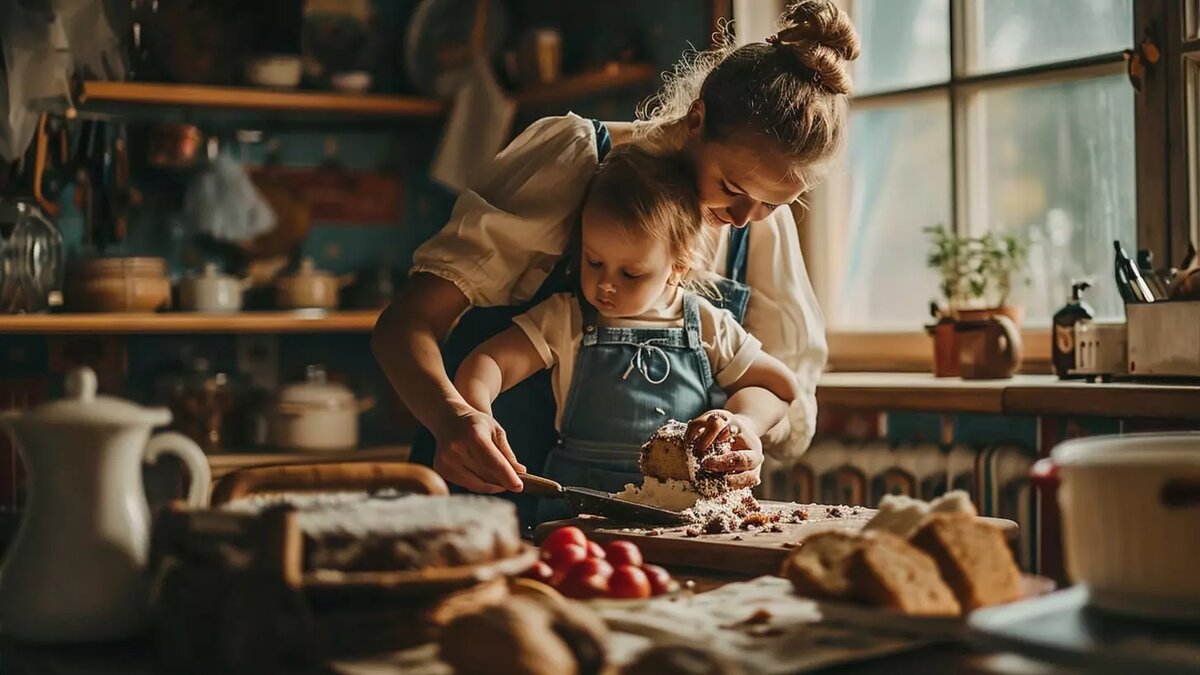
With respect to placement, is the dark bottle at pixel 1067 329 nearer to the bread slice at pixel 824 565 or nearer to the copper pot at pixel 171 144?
the bread slice at pixel 824 565

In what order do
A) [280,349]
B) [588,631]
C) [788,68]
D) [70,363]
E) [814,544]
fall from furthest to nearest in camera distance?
[280,349] → [70,363] → [788,68] → [814,544] → [588,631]

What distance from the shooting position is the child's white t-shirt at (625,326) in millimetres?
1801

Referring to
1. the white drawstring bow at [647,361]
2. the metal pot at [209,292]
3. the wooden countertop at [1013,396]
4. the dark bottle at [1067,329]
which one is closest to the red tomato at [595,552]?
the white drawstring bow at [647,361]

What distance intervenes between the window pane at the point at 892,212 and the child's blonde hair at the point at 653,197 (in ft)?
4.34

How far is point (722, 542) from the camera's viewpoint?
4.51ft

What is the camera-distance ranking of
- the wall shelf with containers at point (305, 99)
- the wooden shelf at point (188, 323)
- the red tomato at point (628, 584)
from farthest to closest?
the wall shelf with containers at point (305, 99), the wooden shelf at point (188, 323), the red tomato at point (628, 584)

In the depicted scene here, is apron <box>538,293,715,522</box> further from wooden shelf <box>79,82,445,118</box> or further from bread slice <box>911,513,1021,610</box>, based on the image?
wooden shelf <box>79,82,445,118</box>

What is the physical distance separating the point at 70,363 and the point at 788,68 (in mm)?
2591

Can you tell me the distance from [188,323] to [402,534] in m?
2.74

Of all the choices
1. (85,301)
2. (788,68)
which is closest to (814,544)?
(788,68)

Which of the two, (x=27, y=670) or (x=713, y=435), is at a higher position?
(x=713, y=435)

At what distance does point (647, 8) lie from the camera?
11.1 ft

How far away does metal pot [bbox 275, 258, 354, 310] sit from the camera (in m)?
3.70

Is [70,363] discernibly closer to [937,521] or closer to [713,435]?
[713,435]
